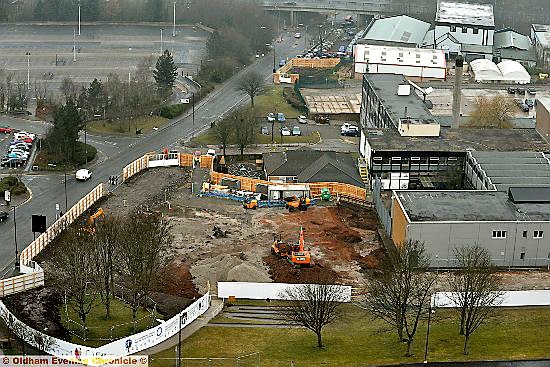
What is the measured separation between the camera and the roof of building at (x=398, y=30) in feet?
300

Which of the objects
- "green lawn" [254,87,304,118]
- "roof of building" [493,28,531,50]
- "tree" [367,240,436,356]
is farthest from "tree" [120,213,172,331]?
"roof of building" [493,28,531,50]

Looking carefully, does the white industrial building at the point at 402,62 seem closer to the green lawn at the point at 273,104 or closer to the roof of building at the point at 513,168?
the green lawn at the point at 273,104

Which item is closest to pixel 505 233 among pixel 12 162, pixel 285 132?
pixel 285 132

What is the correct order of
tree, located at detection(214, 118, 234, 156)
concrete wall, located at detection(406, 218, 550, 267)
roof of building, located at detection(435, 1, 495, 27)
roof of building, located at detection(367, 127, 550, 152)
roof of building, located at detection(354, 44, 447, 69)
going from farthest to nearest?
roof of building, located at detection(435, 1, 495, 27), roof of building, located at detection(354, 44, 447, 69), tree, located at detection(214, 118, 234, 156), roof of building, located at detection(367, 127, 550, 152), concrete wall, located at detection(406, 218, 550, 267)

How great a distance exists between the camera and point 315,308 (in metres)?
37.8

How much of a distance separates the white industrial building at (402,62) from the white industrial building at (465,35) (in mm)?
7164

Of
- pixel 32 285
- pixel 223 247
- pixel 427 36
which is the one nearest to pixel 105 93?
A: pixel 223 247

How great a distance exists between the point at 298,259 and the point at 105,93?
1128 inches

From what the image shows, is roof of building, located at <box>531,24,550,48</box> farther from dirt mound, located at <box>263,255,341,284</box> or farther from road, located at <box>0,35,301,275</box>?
dirt mound, located at <box>263,255,341,284</box>

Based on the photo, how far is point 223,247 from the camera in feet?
157

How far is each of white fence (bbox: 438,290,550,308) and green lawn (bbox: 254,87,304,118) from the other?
3314 cm

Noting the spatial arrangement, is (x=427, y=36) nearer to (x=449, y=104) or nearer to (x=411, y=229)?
(x=449, y=104)

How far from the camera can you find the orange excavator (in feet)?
149

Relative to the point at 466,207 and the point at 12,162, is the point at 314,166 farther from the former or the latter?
the point at 12,162
